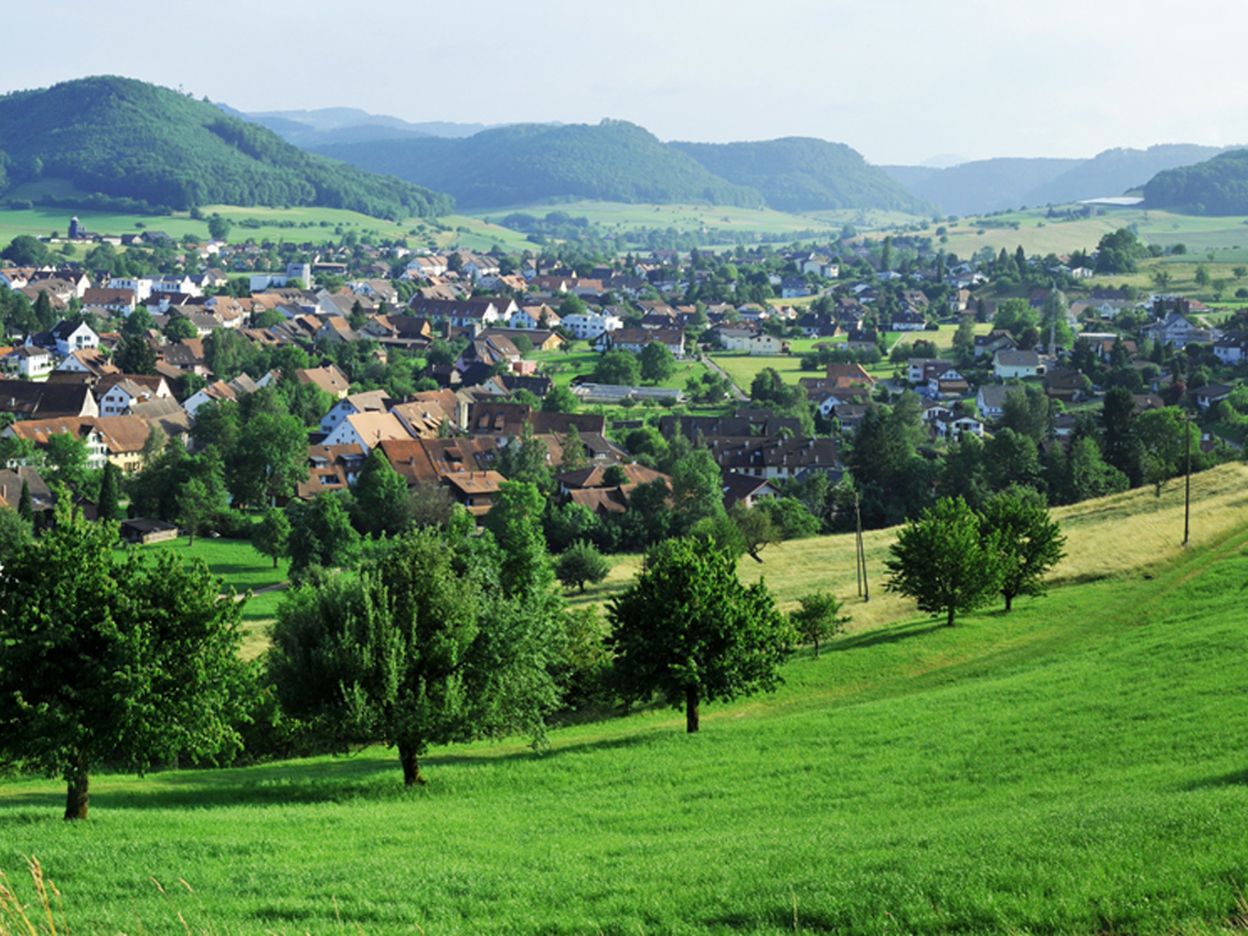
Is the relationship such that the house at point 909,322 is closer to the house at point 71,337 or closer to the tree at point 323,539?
the house at point 71,337

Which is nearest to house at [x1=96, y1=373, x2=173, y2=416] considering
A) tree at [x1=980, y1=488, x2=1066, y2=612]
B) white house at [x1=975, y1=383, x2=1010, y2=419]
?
white house at [x1=975, y1=383, x2=1010, y2=419]

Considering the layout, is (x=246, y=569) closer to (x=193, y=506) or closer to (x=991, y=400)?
(x=193, y=506)

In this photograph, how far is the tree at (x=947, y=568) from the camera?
121 feet

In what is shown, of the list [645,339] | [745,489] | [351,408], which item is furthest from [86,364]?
[745,489]

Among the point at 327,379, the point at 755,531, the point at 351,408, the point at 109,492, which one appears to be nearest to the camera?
the point at 755,531

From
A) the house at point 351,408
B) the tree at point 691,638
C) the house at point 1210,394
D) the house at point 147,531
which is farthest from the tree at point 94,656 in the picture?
the house at point 1210,394

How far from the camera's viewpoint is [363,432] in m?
78.2

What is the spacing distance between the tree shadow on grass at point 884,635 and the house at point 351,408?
47762 mm

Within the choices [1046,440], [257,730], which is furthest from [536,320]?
[257,730]

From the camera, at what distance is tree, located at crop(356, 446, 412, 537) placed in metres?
62.3

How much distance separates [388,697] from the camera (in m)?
21.1

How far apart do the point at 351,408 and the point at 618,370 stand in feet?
94.3

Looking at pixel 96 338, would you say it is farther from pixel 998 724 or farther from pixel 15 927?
pixel 15 927

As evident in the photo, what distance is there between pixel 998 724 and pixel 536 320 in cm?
12018
